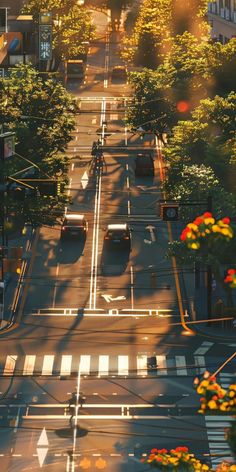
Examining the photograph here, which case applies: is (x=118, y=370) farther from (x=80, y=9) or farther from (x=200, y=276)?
(x=80, y=9)

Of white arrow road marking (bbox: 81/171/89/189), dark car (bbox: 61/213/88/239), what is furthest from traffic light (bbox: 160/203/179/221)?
white arrow road marking (bbox: 81/171/89/189)

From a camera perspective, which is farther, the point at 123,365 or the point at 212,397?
the point at 123,365

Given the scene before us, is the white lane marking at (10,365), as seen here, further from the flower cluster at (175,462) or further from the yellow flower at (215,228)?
the yellow flower at (215,228)

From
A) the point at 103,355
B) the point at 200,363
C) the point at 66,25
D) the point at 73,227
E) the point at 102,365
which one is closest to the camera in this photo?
the point at 200,363

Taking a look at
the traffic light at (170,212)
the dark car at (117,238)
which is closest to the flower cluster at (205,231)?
the traffic light at (170,212)

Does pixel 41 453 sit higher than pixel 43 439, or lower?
lower

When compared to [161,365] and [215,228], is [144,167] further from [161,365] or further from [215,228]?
[215,228]

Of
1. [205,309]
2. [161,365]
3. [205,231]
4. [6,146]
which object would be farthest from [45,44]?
[205,231]

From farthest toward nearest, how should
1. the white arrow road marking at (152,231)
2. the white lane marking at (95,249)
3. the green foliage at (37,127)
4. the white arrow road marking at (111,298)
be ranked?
the white arrow road marking at (152,231)
the green foliage at (37,127)
the white lane marking at (95,249)
the white arrow road marking at (111,298)

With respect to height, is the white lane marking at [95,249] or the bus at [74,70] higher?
the bus at [74,70]
